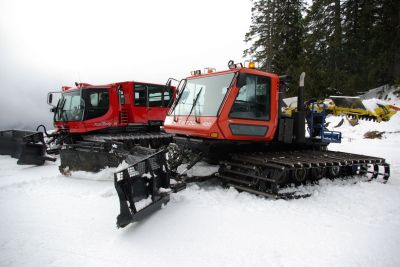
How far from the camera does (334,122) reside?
55.3ft

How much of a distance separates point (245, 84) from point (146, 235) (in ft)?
Answer: 10.8

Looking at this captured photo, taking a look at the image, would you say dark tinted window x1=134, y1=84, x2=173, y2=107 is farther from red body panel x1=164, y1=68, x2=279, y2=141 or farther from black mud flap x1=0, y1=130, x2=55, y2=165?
red body panel x1=164, y1=68, x2=279, y2=141

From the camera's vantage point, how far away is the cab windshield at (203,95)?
5.77 m

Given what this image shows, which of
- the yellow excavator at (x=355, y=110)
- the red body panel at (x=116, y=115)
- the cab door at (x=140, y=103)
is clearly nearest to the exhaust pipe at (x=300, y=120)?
the red body panel at (x=116, y=115)

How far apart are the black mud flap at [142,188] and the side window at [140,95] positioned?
6.44 metres

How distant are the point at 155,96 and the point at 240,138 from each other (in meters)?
6.36

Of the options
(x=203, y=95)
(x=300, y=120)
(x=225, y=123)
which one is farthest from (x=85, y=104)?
(x=300, y=120)

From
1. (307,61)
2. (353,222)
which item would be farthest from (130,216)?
(307,61)

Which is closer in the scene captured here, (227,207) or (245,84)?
(227,207)

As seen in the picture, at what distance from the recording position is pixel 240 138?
5.80 meters

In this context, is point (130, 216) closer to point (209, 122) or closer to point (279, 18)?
point (209, 122)

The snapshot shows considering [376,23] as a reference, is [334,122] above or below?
below

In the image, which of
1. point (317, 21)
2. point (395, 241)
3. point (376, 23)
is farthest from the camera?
point (317, 21)

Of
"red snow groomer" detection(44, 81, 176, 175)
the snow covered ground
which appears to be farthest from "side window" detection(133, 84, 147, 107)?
the snow covered ground
